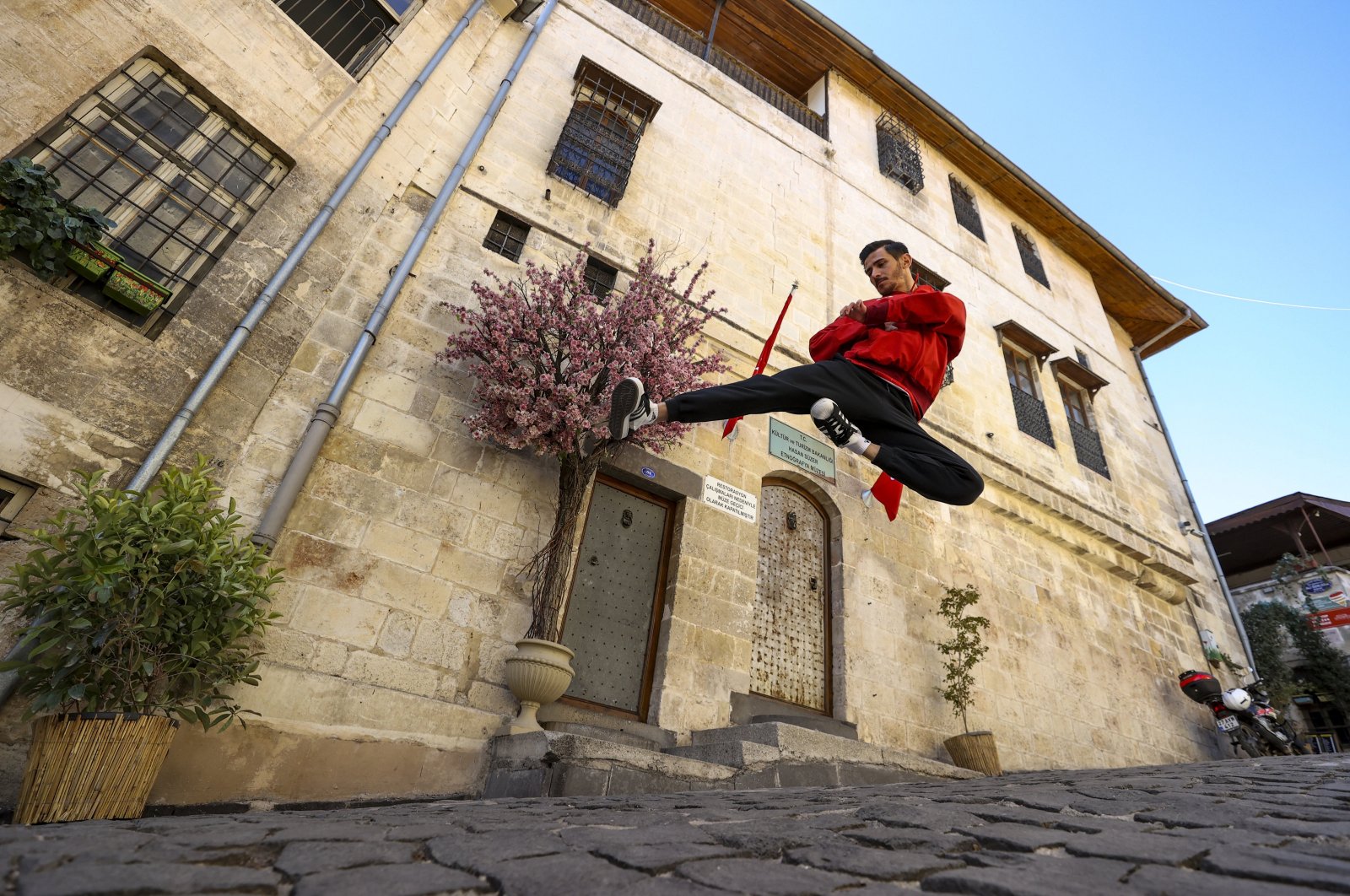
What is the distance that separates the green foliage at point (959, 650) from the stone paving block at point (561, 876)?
5.87 m

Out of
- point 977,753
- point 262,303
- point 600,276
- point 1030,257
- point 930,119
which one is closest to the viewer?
point 262,303

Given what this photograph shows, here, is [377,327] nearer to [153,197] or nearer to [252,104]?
[153,197]

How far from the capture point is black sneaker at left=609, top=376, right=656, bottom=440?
3.49 metres

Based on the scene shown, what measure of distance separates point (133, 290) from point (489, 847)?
14.6 feet

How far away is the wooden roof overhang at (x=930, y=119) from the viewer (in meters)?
11.0

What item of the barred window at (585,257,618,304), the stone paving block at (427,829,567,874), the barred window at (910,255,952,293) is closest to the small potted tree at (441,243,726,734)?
the barred window at (585,257,618,304)

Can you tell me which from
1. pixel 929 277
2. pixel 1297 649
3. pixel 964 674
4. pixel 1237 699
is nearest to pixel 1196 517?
pixel 1297 649

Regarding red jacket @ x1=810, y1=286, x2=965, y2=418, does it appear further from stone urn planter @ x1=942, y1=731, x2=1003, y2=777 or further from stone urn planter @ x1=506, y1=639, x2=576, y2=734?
stone urn planter @ x1=942, y1=731, x2=1003, y2=777

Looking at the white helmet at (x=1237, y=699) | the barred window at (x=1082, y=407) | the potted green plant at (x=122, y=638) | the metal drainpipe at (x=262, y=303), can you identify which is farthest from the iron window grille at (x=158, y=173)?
the white helmet at (x=1237, y=699)

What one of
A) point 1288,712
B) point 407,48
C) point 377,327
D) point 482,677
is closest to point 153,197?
point 377,327

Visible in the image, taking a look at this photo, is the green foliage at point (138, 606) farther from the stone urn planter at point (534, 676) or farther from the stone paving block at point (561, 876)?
the stone paving block at point (561, 876)

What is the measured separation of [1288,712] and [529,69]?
14.7 m

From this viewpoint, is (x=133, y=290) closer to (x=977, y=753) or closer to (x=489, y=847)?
(x=489, y=847)

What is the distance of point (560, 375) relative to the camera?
4844 mm
